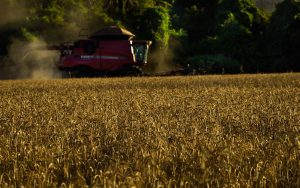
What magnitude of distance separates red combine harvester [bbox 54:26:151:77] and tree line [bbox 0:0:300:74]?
3.11 metres

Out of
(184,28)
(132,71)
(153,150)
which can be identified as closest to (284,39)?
(184,28)

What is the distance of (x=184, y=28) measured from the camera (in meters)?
39.5

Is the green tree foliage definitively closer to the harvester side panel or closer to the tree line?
the tree line

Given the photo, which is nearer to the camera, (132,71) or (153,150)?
(153,150)

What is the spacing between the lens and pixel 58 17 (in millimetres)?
32062

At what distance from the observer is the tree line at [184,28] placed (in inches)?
1265

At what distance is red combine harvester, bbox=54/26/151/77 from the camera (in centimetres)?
2688

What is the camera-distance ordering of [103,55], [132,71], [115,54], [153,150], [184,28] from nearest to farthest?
[153,150]
[103,55]
[115,54]
[132,71]
[184,28]

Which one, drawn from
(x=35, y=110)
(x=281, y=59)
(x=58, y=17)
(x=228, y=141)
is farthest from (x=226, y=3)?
(x=228, y=141)

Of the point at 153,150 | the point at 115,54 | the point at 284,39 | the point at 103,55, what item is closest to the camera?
the point at 153,150

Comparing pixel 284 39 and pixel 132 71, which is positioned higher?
pixel 284 39

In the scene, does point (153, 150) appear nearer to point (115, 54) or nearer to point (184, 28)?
point (115, 54)

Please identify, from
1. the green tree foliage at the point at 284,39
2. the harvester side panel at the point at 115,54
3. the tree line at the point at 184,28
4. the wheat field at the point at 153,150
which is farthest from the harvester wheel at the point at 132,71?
the wheat field at the point at 153,150

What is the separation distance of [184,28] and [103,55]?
13801 mm
